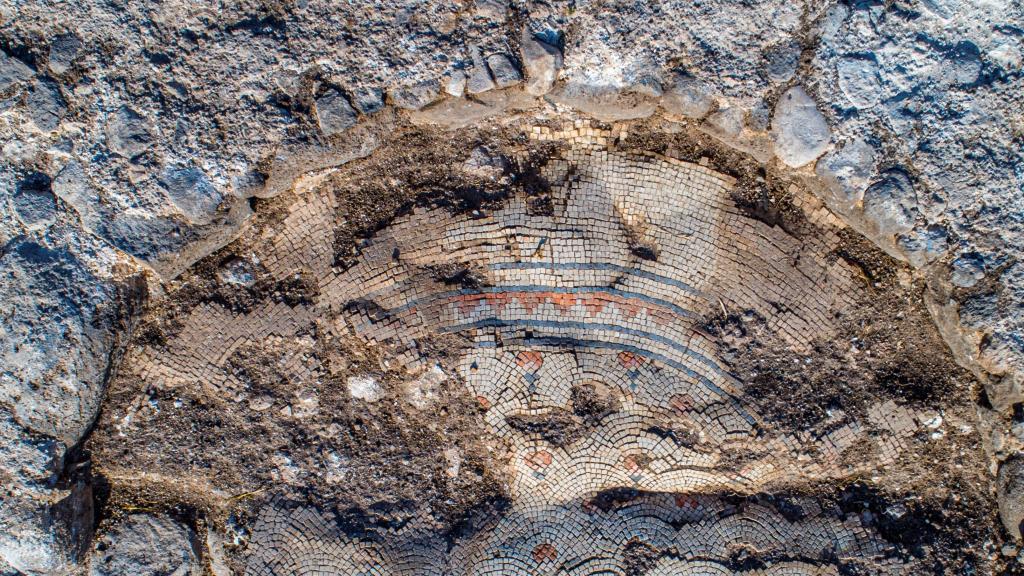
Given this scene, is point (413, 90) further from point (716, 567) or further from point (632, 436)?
point (716, 567)

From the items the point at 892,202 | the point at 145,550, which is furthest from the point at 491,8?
the point at 145,550

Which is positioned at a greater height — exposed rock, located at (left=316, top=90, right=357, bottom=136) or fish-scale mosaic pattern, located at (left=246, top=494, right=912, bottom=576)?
exposed rock, located at (left=316, top=90, right=357, bottom=136)

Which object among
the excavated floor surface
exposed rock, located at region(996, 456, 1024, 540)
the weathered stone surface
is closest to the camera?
the weathered stone surface

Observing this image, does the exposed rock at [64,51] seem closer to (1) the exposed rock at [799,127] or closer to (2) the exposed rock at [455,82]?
(2) the exposed rock at [455,82]

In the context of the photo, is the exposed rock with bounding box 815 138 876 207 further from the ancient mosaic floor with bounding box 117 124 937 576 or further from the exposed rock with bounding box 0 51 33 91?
the exposed rock with bounding box 0 51 33 91

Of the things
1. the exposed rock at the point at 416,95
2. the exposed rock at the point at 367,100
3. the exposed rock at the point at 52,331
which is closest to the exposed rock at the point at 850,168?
the exposed rock at the point at 416,95

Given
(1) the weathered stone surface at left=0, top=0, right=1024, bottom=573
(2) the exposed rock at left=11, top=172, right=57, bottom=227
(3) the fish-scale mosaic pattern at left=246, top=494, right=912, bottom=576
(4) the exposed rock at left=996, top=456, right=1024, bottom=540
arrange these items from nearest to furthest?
(1) the weathered stone surface at left=0, top=0, right=1024, bottom=573 → (2) the exposed rock at left=11, top=172, right=57, bottom=227 → (4) the exposed rock at left=996, top=456, right=1024, bottom=540 → (3) the fish-scale mosaic pattern at left=246, top=494, right=912, bottom=576

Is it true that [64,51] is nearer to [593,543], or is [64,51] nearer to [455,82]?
[455,82]

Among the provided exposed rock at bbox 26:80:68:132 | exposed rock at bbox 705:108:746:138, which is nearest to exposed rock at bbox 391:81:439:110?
exposed rock at bbox 705:108:746:138
